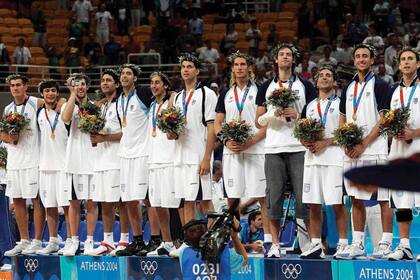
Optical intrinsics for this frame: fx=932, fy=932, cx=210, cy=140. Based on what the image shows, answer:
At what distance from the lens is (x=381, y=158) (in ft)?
30.4

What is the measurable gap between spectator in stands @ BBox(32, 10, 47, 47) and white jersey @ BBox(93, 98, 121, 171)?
40.4ft

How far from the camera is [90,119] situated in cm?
1124

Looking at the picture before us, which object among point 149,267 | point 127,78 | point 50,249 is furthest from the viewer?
point 50,249

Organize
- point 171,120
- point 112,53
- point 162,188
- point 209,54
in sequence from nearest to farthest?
point 171,120 < point 162,188 < point 209,54 < point 112,53

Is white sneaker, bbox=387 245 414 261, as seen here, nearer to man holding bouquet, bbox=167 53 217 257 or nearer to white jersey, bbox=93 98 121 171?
man holding bouquet, bbox=167 53 217 257

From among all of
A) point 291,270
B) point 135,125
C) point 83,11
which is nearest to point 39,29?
point 83,11

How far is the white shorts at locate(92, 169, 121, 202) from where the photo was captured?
1138 centimetres

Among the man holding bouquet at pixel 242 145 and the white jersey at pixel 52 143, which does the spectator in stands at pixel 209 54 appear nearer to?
the white jersey at pixel 52 143

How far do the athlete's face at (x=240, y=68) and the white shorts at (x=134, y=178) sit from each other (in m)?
1.68

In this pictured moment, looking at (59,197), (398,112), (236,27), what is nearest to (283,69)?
(398,112)

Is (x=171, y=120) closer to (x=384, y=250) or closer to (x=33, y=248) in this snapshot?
(x=384, y=250)

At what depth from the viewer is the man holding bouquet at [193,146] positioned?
34.4 ft

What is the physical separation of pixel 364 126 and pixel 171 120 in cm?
223

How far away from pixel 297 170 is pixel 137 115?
2.37 metres
